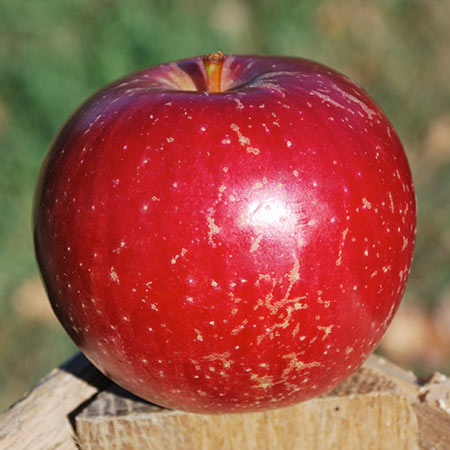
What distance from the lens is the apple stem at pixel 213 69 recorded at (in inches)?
50.5

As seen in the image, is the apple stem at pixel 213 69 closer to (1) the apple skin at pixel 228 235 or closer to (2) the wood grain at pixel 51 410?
(1) the apple skin at pixel 228 235

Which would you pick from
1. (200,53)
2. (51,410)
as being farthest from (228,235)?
(200,53)

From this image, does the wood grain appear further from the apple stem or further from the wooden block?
the apple stem

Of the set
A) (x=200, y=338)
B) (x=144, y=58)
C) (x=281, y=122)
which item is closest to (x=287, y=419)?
(x=200, y=338)

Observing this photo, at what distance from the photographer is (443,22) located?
3.70m

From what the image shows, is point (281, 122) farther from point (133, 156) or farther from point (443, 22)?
point (443, 22)

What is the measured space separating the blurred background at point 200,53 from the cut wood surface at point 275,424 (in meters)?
1.22

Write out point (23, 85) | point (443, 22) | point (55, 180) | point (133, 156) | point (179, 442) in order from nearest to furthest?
1. point (133, 156)
2. point (55, 180)
3. point (179, 442)
4. point (23, 85)
5. point (443, 22)

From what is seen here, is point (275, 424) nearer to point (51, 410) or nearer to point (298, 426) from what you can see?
point (298, 426)

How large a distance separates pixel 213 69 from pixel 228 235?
0.37 metres

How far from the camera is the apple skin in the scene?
1.08m

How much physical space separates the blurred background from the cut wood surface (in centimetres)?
122

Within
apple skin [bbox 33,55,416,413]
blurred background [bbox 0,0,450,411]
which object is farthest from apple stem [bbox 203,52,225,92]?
blurred background [bbox 0,0,450,411]

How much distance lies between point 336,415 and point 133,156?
0.60 metres
